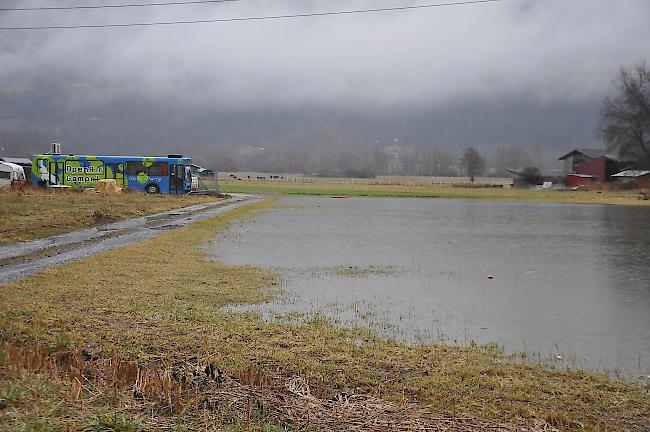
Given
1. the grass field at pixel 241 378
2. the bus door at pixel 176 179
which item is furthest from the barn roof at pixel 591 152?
the grass field at pixel 241 378

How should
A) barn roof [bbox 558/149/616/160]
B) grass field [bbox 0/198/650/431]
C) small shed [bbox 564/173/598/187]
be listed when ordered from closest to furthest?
grass field [bbox 0/198/650/431] → small shed [bbox 564/173/598/187] → barn roof [bbox 558/149/616/160]

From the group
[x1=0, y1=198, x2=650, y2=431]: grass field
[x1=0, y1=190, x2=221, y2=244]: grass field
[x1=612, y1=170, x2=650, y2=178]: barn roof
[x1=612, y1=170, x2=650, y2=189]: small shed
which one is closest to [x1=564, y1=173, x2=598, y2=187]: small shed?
[x1=612, y1=170, x2=650, y2=189]: small shed

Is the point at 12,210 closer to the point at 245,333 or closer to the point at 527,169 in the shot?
the point at 245,333

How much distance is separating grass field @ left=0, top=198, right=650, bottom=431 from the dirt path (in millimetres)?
3919

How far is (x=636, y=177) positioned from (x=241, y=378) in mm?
95852

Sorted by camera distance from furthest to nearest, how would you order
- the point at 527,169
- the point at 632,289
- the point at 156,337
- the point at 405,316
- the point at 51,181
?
the point at 527,169 → the point at 51,181 → the point at 632,289 → the point at 405,316 → the point at 156,337

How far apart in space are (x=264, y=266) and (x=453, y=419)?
32.8 ft

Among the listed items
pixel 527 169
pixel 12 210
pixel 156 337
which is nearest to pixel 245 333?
pixel 156 337

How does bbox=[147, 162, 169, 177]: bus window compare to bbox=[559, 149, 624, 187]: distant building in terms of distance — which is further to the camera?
bbox=[559, 149, 624, 187]: distant building

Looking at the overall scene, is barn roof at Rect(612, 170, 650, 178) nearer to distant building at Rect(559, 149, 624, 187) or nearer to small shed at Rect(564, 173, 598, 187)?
distant building at Rect(559, 149, 624, 187)

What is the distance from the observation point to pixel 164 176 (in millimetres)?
52844

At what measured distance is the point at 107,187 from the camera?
4838 cm

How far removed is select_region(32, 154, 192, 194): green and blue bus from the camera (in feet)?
168

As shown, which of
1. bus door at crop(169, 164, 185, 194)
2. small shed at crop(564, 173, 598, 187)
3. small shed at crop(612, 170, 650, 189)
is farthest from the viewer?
small shed at crop(564, 173, 598, 187)
